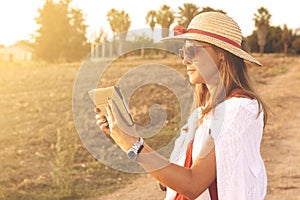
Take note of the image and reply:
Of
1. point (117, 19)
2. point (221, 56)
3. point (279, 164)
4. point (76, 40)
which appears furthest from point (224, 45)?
point (117, 19)

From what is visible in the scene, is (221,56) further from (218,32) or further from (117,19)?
(117,19)

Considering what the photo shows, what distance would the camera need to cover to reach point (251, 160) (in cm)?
193

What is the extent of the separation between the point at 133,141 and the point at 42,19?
175 ft

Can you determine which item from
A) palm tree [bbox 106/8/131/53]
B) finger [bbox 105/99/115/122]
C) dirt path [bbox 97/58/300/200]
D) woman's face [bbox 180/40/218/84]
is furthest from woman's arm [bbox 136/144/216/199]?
palm tree [bbox 106/8/131/53]

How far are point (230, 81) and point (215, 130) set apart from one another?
8.5 inches

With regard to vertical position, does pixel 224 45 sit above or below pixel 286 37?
below

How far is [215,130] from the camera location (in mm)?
1900

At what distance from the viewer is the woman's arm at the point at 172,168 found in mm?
1834

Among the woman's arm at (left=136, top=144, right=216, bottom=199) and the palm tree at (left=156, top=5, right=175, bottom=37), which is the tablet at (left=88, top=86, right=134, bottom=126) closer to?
the woman's arm at (left=136, top=144, right=216, bottom=199)

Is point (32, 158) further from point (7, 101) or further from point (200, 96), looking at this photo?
point (7, 101)

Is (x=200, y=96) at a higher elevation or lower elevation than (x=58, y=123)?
higher

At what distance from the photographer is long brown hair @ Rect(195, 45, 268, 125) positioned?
2014 mm

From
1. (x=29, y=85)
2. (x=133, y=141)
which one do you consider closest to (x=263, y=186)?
(x=133, y=141)

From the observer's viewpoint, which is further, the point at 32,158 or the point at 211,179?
the point at 32,158
